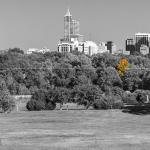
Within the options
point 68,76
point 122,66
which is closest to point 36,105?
point 68,76

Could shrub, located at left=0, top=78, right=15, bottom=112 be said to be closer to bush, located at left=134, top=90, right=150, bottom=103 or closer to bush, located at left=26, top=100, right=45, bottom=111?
bush, located at left=26, top=100, right=45, bottom=111

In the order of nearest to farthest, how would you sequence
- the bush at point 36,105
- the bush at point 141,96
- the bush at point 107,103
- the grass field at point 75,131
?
1. the grass field at point 75,131
2. the bush at point 36,105
3. the bush at point 107,103
4. the bush at point 141,96

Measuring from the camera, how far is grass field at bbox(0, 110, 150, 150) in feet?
85.4

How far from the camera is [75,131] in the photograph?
31844 mm

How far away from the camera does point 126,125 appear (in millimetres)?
35156

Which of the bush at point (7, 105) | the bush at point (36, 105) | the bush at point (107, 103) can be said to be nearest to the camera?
the bush at point (7, 105)

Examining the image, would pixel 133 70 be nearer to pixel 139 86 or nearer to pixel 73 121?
pixel 139 86

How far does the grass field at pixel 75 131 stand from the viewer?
26042 mm

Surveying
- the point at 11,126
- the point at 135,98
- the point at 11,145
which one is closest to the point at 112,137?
the point at 11,145

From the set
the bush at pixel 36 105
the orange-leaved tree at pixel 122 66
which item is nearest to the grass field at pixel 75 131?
the bush at pixel 36 105

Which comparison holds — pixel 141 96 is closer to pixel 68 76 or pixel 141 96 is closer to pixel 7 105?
pixel 7 105

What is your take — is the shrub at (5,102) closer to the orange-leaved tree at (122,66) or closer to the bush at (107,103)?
the bush at (107,103)

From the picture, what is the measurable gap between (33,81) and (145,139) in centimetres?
5145

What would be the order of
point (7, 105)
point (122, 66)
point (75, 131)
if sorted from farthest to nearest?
point (122, 66)
point (7, 105)
point (75, 131)
